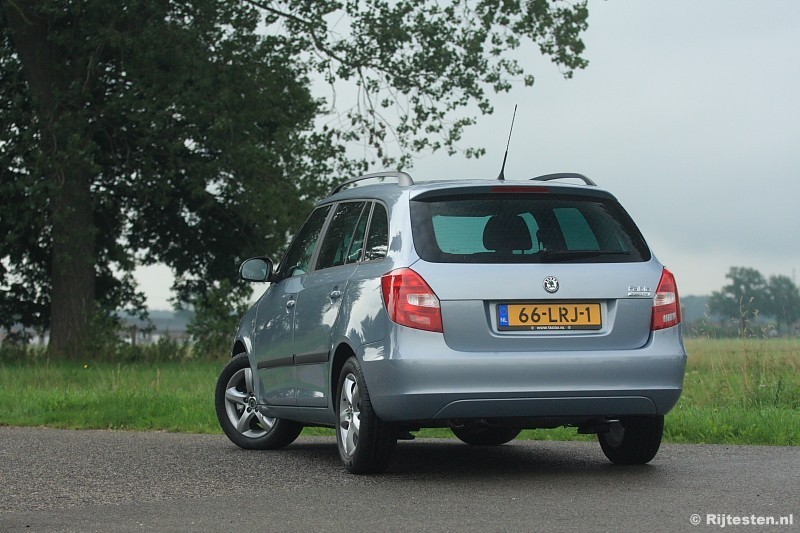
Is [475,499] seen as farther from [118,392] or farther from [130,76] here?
[130,76]

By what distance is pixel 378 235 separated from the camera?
28.9 ft

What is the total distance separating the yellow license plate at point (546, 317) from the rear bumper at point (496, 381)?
0.56 ft

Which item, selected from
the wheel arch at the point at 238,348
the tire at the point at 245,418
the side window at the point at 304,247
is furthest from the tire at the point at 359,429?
the wheel arch at the point at 238,348

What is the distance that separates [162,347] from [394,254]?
806 inches

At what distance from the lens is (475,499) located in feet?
25.0

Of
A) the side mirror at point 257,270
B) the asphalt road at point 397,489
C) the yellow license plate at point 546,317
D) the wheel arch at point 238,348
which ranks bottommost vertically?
the asphalt road at point 397,489

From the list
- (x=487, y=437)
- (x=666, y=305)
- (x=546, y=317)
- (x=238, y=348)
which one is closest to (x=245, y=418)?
(x=238, y=348)

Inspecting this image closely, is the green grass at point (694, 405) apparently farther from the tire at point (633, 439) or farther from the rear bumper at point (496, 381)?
the rear bumper at point (496, 381)

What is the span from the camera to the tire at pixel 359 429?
841 centimetres

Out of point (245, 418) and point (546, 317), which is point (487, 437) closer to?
point (245, 418)

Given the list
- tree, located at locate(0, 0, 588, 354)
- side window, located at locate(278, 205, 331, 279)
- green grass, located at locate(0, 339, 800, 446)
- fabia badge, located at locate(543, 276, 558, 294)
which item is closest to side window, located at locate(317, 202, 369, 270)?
side window, located at locate(278, 205, 331, 279)

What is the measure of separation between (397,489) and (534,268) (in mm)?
1578

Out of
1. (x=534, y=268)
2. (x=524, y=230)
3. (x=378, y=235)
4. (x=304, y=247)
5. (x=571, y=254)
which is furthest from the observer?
(x=304, y=247)

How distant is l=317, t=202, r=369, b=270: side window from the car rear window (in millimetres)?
744
